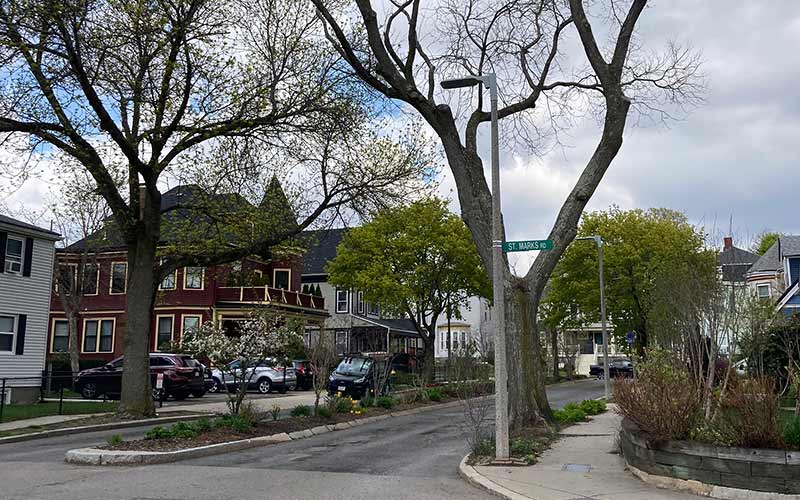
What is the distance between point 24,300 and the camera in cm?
2698

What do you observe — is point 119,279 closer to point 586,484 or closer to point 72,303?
point 72,303

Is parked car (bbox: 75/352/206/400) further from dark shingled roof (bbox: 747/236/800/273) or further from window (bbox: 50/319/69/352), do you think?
dark shingled roof (bbox: 747/236/800/273)

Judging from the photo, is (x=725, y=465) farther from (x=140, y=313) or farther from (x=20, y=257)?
(x=20, y=257)

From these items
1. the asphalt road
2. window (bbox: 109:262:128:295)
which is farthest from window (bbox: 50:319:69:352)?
the asphalt road

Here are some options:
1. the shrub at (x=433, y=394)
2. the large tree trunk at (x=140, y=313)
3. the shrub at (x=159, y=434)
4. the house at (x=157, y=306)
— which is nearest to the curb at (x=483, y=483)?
the shrub at (x=159, y=434)

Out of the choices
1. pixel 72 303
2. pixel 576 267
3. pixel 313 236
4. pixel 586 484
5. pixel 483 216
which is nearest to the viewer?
pixel 586 484

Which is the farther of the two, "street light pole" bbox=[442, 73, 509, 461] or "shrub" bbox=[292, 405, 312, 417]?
"shrub" bbox=[292, 405, 312, 417]

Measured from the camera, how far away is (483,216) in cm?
1598

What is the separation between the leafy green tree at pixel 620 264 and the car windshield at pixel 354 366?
19.6 metres

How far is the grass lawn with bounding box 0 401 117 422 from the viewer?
19.7 m

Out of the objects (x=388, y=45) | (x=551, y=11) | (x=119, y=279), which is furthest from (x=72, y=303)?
(x=551, y=11)

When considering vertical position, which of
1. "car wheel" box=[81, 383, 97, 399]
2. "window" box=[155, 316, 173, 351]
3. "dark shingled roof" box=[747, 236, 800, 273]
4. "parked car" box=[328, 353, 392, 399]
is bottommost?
"car wheel" box=[81, 383, 97, 399]

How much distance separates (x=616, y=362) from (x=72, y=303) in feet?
134

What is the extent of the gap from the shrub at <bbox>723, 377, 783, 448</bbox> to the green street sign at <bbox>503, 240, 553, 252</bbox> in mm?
3661
